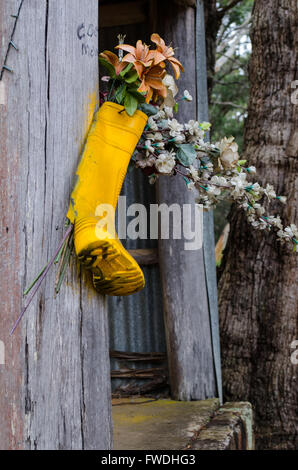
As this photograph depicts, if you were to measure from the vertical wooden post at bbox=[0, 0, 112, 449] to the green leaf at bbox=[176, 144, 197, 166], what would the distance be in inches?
12.8

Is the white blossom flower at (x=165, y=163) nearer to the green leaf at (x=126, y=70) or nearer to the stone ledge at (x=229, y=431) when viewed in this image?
the green leaf at (x=126, y=70)

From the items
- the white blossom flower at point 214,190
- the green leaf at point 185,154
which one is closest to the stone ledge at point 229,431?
the white blossom flower at point 214,190

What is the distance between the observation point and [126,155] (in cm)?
162

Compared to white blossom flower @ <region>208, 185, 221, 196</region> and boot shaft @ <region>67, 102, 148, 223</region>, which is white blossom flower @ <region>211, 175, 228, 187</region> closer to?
white blossom flower @ <region>208, 185, 221, 196</region>

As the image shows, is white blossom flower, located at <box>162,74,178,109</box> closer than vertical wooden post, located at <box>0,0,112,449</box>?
No

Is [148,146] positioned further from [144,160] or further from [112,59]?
[112,59]

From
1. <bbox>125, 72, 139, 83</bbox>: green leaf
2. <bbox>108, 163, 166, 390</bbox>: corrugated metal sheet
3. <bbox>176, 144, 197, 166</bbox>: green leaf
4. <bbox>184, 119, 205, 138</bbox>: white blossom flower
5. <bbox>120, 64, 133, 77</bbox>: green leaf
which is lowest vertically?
<bbox>108, 163, 166, 390</bbox>: corrugated metal sheet

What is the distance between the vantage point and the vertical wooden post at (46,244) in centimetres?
140

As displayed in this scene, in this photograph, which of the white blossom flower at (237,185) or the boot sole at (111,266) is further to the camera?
the white blossom flower at (237,185)

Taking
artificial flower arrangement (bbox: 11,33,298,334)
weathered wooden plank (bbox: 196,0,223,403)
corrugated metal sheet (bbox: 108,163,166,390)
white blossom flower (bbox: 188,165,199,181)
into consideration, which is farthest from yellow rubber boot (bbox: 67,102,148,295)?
corrugated metal sheet (bbox: 108,163,166,390)

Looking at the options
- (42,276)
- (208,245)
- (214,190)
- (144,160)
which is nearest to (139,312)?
(208,245)

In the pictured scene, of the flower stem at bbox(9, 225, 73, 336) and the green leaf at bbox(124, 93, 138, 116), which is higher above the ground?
the green leaf at bbox(124, 93, 138, 116)

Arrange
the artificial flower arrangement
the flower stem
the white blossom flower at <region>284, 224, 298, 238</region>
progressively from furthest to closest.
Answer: the white blossom flower at <region>284, 224, 298, 238</region> → the artificial flower arrangement → the flower stem

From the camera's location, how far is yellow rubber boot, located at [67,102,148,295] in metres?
1.46
